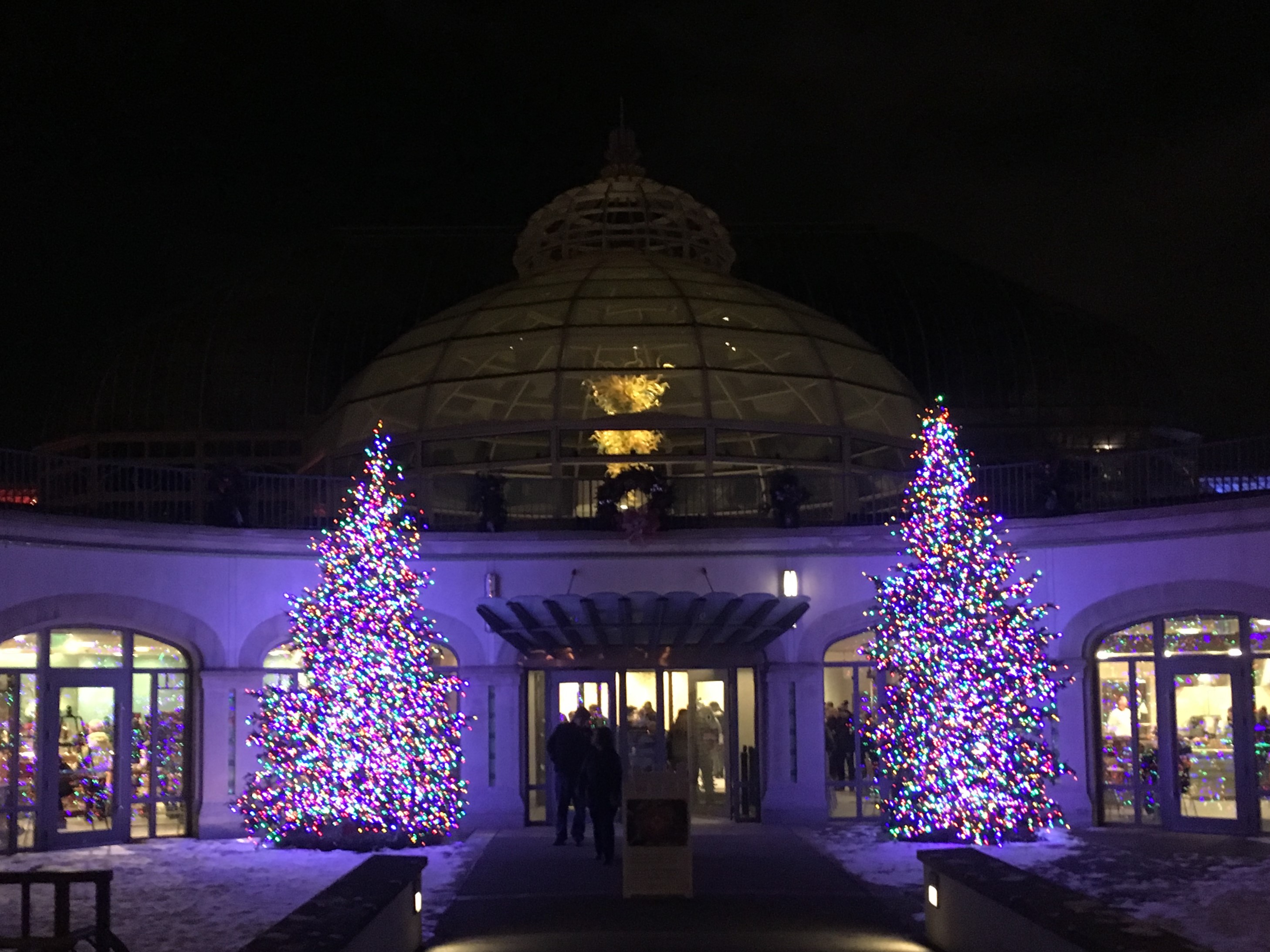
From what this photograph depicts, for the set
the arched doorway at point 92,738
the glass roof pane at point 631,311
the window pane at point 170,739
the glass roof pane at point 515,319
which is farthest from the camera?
the glass roof pane at point 515,319

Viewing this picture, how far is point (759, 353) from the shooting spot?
27453 mm

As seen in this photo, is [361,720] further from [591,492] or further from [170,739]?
[591,492]

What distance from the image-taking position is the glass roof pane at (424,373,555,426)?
26.3 m

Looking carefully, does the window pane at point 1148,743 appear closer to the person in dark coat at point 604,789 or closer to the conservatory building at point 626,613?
→ the conservatory building at point 626,613

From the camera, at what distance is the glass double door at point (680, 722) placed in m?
22.7

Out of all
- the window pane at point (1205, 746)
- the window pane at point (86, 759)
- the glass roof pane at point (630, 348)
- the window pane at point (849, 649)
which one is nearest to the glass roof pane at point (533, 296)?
the glass roof pane at point (630, 348)

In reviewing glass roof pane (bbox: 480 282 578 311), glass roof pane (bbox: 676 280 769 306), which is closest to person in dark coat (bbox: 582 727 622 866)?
glass roof pane (bbox: 480 282 578 311)

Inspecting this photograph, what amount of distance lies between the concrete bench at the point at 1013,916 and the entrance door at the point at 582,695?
9.26 m

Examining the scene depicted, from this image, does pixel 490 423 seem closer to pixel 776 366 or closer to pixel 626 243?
pixel 776 366

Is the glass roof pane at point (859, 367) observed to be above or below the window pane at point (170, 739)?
above

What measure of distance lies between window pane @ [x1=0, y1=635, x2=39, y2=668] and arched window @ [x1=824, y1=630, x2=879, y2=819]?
10.7 m

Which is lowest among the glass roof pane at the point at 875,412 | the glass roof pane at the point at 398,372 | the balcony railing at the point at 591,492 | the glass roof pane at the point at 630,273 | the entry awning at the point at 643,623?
the entry awning at the point at 643,623

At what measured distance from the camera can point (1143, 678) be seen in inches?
862

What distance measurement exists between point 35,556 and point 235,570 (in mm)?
2933
